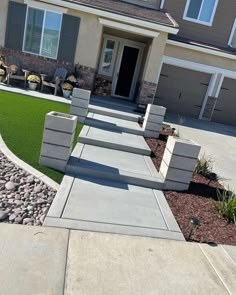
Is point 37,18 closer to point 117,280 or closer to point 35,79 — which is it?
point 35,79

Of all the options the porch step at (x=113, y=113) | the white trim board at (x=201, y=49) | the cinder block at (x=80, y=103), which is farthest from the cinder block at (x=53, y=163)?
the white trim board at (x=201, y=49)

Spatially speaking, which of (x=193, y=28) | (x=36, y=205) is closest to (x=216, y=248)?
(x=36, y=205)

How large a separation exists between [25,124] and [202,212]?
4.43 m

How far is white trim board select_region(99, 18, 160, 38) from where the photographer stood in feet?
37.1

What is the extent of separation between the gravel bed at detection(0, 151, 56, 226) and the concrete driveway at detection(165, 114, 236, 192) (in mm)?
4051

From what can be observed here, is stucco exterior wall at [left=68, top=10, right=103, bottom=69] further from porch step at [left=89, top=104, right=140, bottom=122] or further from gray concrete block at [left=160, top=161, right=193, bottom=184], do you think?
gray concrete block at [left=160, top=161, right=193, bottom=184]

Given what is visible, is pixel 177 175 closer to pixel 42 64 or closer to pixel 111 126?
pixel 111 126

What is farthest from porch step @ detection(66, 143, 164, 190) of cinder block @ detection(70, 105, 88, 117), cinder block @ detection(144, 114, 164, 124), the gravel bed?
cinder block @ detection(144, 114, 164, 124)

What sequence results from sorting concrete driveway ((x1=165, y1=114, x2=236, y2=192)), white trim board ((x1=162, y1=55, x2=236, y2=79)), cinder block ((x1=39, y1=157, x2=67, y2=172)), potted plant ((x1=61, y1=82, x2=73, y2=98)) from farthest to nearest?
white trim board ((x1=162, y1=55, x2=236, y2=79))
potted plant ((x1=61, y1=82, x2=73, y2=98))
concrete driveway ((x1=165, y1=114, x2=236, y2=192))
cinder block ((x1=39, y1=157, x2=67, y2=172))

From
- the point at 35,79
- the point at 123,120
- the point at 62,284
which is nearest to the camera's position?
the point at 62,284

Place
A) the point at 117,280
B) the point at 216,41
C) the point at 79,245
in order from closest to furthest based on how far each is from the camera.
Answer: the point at 117,280
the point at 79,245
the point at 216,41

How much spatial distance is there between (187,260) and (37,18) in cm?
1099

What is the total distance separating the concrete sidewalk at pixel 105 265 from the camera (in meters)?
2.66

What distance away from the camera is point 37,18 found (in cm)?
1148
